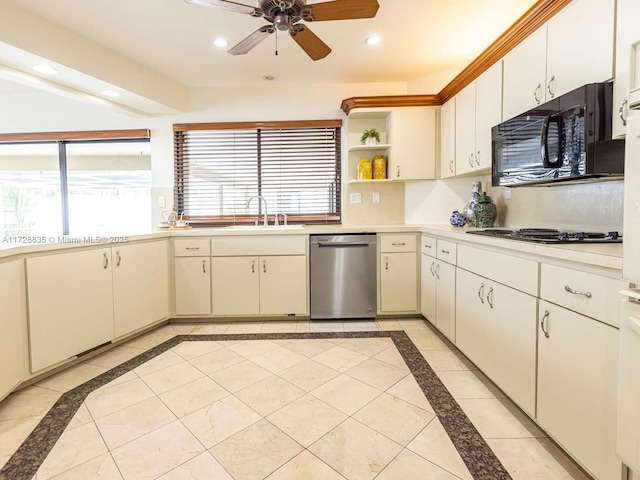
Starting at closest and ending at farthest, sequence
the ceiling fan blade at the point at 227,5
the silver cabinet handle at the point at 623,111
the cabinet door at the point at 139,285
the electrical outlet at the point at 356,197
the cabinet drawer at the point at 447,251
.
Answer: the silver cabinet handle at the point at 623,111, the ceiling fan blade at the point at 227,5, the cabinet drawer at the point at 447,251, the cabinet door at the point at 139,285, the electrical outlet at the point at 356,197

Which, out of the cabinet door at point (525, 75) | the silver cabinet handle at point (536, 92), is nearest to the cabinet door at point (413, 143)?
the cabinet door at point (525, 75)

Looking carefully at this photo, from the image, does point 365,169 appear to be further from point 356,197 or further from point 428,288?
point 428,288

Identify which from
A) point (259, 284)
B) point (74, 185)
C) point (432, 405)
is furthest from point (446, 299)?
point (74, 185)

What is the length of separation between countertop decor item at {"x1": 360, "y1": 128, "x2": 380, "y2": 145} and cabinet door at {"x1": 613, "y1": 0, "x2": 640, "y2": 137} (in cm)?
204

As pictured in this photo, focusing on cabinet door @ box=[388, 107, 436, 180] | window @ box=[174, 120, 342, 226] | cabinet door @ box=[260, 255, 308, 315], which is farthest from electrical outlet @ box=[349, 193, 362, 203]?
cabinet door @ box=[260, 255, 308, 315]

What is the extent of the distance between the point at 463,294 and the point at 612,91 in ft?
4.28

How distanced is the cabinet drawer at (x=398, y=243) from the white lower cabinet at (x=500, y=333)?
0.80m

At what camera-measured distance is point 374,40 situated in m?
2.55

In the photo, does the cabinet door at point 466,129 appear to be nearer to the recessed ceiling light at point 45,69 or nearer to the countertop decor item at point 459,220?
the countertop decor item at point 459,220

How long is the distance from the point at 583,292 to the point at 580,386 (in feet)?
1.13

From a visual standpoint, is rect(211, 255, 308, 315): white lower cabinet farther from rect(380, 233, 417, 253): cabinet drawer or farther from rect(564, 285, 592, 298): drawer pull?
rect(564, 285, 592, 298): drawer pull

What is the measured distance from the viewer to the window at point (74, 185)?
11.8ft

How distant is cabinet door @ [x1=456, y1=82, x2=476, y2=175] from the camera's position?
2502 mm

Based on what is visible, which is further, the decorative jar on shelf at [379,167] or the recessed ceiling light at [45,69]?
the decorative jar on shelf at [379,167]
